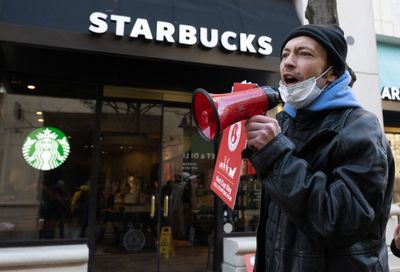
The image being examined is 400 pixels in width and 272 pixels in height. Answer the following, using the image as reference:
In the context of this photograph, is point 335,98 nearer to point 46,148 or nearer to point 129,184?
point 46,148

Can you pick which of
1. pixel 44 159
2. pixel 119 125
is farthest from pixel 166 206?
→ pixel 44 159

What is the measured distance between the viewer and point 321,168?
1.38m

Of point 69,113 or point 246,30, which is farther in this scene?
point 69,113

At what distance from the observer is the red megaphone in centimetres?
137

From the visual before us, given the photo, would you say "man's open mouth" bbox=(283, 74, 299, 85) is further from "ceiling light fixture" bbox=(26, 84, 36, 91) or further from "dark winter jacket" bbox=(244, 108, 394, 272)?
"ceiling light fixture" bbox=(26, 84, 36, 91)

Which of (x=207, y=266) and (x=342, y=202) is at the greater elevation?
(x=342, y=202)

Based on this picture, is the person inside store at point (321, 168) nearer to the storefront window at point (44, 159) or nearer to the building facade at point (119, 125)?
the building facade at point (119, 125)

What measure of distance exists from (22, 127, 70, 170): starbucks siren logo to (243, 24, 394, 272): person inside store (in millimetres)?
5340

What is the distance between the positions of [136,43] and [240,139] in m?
2.74

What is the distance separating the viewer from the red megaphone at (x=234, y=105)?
1366 millimetres

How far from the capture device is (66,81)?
6438 mm

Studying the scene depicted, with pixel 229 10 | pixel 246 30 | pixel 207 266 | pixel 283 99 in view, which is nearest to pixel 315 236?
pixel 283 99

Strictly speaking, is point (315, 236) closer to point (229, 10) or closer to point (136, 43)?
point (136, 43)

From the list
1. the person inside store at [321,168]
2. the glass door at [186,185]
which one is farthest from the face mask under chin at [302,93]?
the glass door at [186,185]
